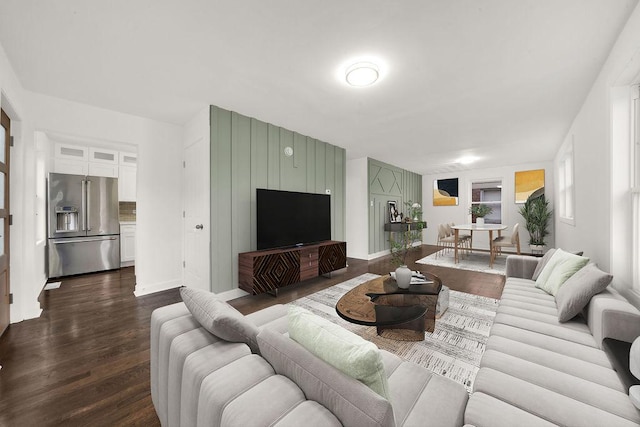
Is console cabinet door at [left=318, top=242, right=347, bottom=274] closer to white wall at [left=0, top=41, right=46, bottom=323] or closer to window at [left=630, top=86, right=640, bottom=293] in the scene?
window at [left=630, top=86, right=640, bottom=293]

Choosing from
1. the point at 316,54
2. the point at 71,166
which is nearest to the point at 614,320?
the point at 316,54

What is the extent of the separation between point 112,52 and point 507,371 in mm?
Result: 3629

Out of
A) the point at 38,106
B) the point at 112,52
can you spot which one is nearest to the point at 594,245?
the point at 112,52

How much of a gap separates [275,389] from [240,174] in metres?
3.13

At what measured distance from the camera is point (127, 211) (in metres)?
5.12

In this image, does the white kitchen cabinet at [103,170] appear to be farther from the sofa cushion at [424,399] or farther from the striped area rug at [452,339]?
the sofa cushion at [424,399]

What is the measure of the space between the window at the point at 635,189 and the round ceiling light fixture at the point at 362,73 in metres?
2.04

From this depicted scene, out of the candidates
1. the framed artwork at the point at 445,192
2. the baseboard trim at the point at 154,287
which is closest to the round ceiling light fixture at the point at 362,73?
the baseboard trim at the point at 154,287

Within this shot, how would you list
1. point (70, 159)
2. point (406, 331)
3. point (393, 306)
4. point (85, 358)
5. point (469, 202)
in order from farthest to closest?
point (469, 202) → point (70, 159) → point (406, 331) → point (393, 306) → point (85, 358)

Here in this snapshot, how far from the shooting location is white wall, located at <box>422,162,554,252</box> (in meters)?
6.95

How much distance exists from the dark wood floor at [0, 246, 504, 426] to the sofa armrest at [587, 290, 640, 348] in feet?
6.68

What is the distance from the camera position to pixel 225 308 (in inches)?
49.4

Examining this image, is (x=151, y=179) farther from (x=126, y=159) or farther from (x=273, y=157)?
(x=126, y=159)

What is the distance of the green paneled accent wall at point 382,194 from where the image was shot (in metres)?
6.49
